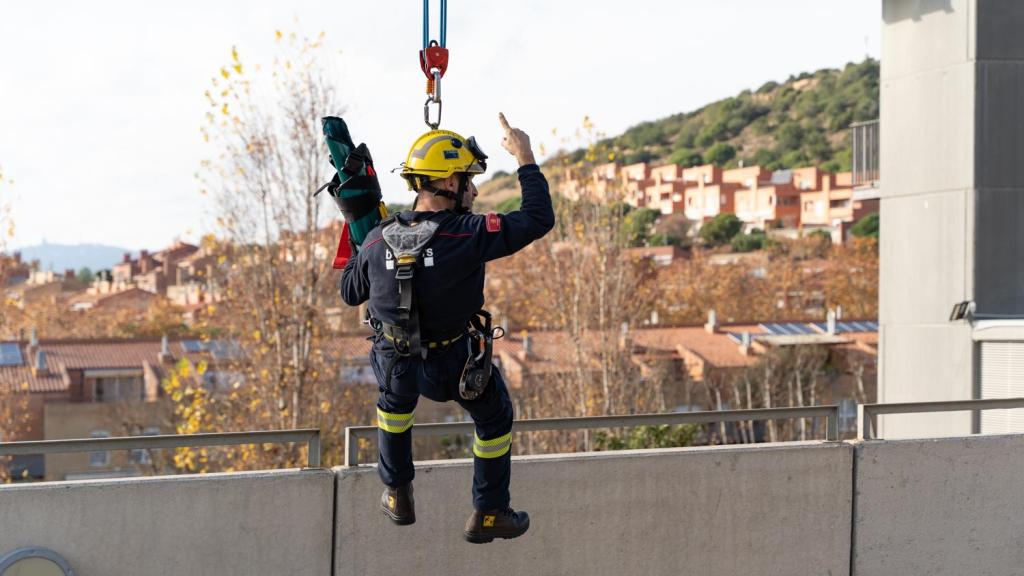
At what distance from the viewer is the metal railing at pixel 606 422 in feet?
17.1

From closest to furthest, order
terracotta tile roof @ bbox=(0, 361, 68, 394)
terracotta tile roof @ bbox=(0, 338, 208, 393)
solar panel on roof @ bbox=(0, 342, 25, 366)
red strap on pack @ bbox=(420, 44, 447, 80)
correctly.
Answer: red strap on pack @ bbox=(420, 44, 447, 80) → terracotta tile roof @ bbox=(0, 361, 68, 394) → terracotta tile roof @ bbox=(0, 338, 208, 393) → solar panel on roof @ bbox=(0, 342, 25, 366)

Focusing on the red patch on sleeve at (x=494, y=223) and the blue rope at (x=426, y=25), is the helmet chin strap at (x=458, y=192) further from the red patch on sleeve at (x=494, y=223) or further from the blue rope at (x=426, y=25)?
the blue rope at (x=426, y=25)

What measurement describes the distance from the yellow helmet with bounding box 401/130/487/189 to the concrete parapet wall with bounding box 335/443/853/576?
4.35ft

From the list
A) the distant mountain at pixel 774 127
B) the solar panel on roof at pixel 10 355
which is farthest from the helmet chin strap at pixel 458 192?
the distant mountain at pixel 774 127

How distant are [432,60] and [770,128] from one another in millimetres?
163250

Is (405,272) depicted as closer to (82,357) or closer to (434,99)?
(434,99)

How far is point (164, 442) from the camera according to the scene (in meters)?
4.88

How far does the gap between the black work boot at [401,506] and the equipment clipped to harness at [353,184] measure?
1089 millimetres

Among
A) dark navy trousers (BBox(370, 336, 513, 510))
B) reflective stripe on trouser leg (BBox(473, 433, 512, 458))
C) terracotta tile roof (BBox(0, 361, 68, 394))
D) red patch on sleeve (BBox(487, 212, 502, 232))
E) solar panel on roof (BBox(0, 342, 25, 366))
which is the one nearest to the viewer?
red patch on sleeve (BBox(487, 212, 502, 232))

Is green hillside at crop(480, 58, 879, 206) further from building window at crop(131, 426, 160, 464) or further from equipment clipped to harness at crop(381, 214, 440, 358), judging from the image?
equipment clipped to harness at crop(381, 214, 440, 358)

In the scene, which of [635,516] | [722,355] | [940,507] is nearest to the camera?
[635,516]

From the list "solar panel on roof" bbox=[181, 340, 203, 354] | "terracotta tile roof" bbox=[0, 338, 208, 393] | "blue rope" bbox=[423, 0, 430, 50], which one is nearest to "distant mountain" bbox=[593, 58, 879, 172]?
"solar panel on roof" bbox=[181, 340, 203, 354]

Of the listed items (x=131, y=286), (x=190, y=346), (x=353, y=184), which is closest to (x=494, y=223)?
(x=353, y=184)

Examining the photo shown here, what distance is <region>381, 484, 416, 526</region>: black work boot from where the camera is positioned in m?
4.87
